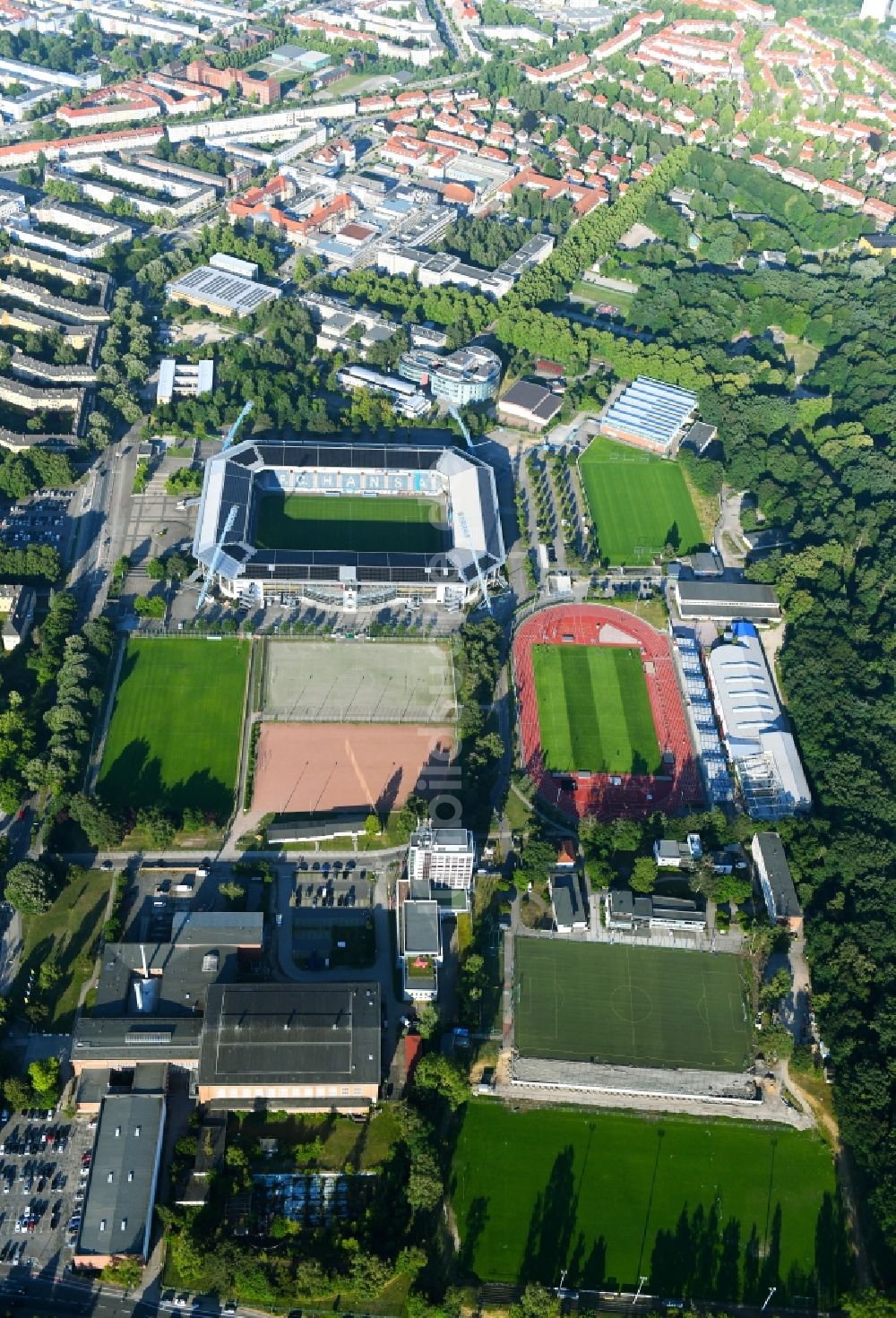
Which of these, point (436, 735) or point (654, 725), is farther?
point (654, 725)

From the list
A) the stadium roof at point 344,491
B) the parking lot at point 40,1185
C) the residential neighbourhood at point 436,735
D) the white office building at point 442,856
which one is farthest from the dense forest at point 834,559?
the parking lot at point 40,1185

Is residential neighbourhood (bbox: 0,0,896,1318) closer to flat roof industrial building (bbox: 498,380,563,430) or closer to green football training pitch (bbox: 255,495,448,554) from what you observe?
green football training pitch (bbox: 255,495,448,554)

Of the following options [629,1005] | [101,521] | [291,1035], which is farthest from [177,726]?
[629,1005]

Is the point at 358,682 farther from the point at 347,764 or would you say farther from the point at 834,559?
the point at 834,559

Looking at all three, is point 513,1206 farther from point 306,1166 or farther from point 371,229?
point 371,229

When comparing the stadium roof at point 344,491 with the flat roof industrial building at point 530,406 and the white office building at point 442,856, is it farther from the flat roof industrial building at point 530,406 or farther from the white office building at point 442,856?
the white office building at point 442,856

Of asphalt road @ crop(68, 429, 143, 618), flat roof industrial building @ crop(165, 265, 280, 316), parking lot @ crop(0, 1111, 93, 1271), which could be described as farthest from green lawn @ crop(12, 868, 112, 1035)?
flat roof industrial building @ crop(165, 265, 280, 316)

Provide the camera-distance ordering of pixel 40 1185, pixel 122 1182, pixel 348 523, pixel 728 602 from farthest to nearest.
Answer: pixel 348 523 < pixel 728 602 < pixel 40 1185 < pixel 122 1182
